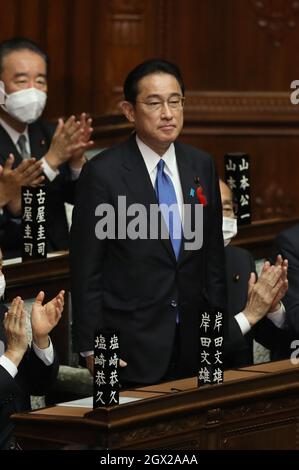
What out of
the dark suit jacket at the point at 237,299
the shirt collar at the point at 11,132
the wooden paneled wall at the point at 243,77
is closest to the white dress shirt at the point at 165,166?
the dark suit jacket at the point at 237,299

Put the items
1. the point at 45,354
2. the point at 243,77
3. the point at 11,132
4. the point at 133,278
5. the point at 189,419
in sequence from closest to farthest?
the point at 189,419
the point at 45,354
the point at 133,278
the point at 11,132
the point at 243,77

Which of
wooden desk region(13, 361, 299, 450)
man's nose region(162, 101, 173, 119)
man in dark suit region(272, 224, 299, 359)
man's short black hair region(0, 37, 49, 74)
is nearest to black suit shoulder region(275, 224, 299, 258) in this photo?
man in dark suit region(272, 224, 299, 359)

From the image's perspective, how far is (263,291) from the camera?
4504mm

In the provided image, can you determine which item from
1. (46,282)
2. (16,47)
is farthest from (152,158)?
(16,47)

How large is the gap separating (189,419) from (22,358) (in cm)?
68

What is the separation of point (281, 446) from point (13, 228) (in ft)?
5.67

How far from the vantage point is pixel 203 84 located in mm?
7141

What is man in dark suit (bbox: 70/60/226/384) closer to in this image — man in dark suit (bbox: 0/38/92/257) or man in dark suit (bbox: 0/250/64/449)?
man in dark suit (bbox: 0/250/64/449)

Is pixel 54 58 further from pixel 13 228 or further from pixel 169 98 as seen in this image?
pixel 169 98

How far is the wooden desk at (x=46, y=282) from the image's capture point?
4809 mm

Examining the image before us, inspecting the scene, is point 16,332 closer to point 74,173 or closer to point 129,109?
point 129,109

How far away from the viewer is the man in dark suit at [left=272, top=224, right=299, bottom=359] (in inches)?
183

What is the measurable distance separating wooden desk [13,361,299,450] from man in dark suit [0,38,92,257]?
65.0 inches

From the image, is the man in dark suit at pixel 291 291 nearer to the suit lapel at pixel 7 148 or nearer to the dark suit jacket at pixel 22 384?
the dark suit jacket at pixel 22 384
